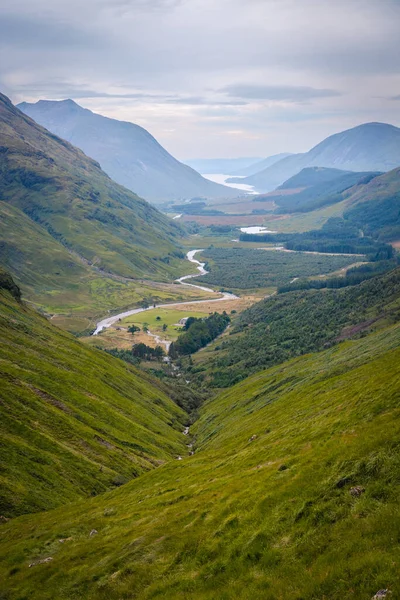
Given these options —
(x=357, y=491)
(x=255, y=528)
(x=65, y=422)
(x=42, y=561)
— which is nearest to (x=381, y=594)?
(x=357, y=491)

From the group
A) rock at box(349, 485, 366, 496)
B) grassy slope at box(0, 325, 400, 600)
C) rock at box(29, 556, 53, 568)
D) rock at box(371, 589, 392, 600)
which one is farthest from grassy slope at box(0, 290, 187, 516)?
rock at box(371, 589, 392, 600)

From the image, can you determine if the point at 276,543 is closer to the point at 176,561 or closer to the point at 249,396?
the point at 176,561

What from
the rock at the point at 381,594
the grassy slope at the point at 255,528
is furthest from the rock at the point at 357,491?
the rock at the point at 381,594

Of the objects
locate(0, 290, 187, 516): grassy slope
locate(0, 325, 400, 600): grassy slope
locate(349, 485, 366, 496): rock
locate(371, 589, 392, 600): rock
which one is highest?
locate(349, 485, 366, 496): rock

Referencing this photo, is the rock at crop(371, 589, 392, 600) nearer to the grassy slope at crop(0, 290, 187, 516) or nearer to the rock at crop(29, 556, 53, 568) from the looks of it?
the rock at crop(29, 556, 53, 568)

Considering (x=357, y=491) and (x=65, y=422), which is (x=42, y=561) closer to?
(x=357, y=491)

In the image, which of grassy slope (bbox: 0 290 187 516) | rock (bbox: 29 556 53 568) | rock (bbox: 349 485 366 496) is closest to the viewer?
rock (bbox: 349 485 366 496)

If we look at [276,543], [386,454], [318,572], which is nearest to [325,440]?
[386,454]
